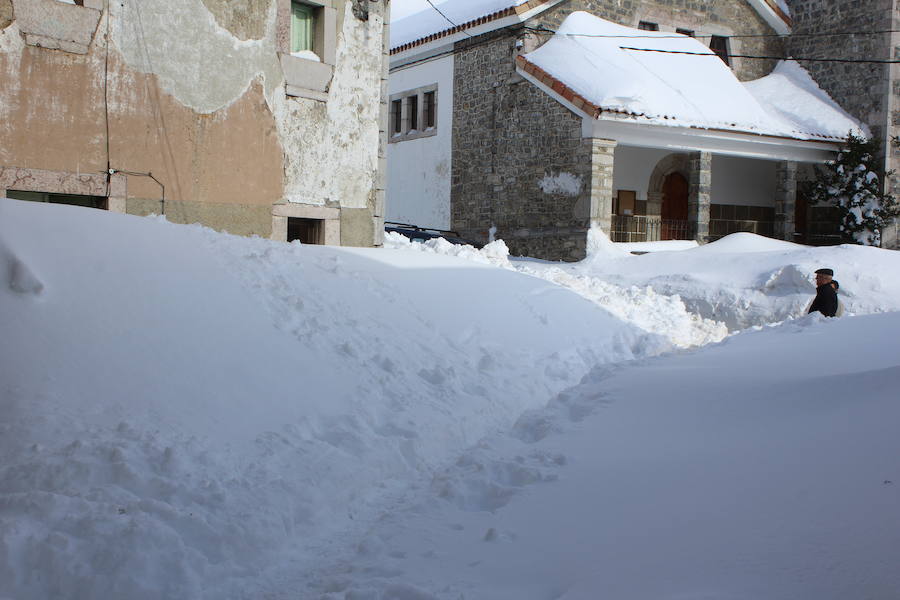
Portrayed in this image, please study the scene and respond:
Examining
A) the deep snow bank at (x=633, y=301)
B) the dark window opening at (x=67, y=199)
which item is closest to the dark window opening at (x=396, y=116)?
the deep snow bank at (x=633, y=301)

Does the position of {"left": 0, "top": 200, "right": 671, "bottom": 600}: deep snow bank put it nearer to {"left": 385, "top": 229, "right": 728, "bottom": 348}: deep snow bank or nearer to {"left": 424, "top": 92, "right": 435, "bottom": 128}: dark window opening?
{"left": 385, "top": 229, "right": 728, "bottom": 348}: deep snow bank

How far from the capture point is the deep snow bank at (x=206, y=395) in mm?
3359

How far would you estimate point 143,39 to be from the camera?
957 cm

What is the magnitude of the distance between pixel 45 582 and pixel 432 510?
1797mm

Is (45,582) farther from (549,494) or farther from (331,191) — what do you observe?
(331,191)

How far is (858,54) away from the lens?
21438mm

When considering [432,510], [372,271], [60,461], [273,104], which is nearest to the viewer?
[60,461]

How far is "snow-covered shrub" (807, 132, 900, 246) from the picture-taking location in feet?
65.4

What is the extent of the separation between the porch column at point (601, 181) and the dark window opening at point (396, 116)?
8453 millimetres

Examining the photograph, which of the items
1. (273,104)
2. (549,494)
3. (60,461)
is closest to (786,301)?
(273,104)

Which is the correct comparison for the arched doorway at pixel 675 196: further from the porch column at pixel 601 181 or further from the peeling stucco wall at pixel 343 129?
the peeling stucco wall at pixel 343 129

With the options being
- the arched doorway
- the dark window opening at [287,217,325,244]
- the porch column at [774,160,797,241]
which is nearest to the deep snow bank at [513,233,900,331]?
the dark window opening at [287,217,325,244]

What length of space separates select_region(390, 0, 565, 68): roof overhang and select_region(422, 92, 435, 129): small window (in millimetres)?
1059

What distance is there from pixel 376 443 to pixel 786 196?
17.7 meters
